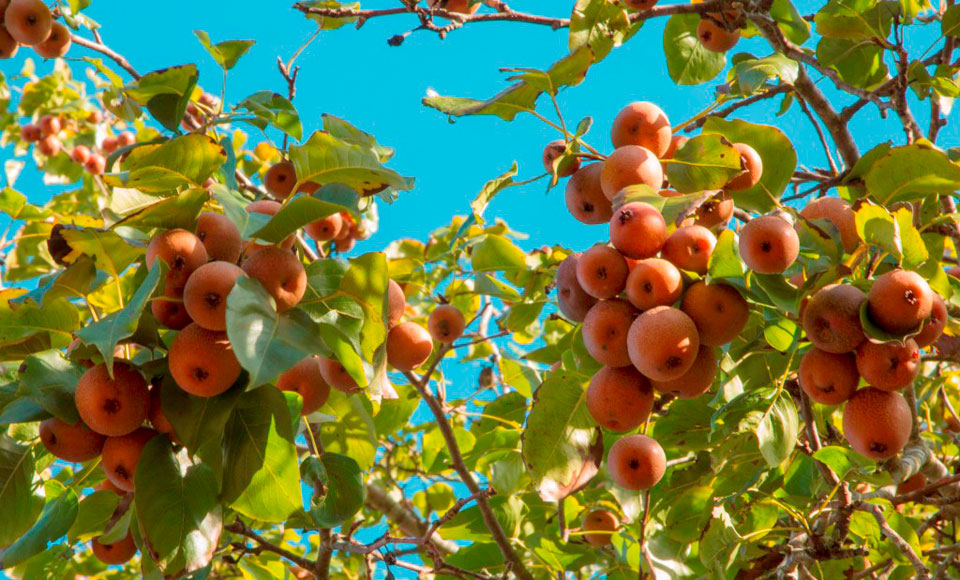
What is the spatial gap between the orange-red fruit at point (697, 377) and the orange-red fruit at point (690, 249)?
17cm

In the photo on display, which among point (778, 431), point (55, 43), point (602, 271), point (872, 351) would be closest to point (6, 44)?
point (55, 43)

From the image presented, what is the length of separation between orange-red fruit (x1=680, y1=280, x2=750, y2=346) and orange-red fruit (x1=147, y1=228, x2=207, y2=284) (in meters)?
0.99

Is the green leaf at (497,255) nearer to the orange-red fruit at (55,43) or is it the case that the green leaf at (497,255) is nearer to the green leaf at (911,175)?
the green leaf at (911,175)

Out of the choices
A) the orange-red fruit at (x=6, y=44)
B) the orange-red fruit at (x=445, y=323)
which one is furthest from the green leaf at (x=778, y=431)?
the orange-red fruit at (x=6, y=44)

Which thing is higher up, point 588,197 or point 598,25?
point 598,25

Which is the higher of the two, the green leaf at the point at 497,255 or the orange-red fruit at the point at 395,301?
the green leaf at the point at 497,255

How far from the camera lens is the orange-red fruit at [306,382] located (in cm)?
218

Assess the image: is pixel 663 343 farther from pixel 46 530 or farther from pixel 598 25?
pixel 46 530

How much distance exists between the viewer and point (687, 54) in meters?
3.11

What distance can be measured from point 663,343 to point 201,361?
0.88 metres

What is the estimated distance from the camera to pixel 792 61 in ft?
7.82

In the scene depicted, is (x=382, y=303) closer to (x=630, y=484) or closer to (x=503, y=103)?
(x=503, y=103)

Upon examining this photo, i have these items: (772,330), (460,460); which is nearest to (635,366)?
(772,330)

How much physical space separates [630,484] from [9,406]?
A: 140cm
